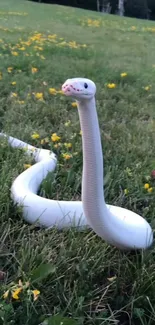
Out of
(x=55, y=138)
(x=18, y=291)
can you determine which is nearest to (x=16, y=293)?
(x=18, y=291)

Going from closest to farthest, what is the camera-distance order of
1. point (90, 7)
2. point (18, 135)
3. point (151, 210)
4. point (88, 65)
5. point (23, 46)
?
point (151, 210) < point (18, 135) < point (88, 65) < point (23, 46) < point (90, 7)

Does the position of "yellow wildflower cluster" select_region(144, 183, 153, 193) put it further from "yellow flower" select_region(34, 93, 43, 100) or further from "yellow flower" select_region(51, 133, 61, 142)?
"yellow flower" select_region(34, 93, 43, 100)

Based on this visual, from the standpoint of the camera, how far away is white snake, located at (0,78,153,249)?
1.67 m

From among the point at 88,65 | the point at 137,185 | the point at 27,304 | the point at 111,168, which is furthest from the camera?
the point at 88,65

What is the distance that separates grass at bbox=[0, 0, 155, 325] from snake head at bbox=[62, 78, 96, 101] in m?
0.69

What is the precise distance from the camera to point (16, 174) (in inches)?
106

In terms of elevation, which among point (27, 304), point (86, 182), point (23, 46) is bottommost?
point (23, 46)

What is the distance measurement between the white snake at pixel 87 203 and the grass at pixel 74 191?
0.20 feet

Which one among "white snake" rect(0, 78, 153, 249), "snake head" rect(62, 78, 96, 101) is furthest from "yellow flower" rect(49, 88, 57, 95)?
"snake head" rect(62, 78, 96, 101)

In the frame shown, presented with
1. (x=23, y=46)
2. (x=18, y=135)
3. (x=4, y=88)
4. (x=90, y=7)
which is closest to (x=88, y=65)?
(x=23, y=46)

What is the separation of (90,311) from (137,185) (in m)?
1.16

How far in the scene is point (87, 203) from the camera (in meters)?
1.86

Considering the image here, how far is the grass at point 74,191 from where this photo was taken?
72.1 inches

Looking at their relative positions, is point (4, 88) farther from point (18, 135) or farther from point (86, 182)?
point (86, 182)
